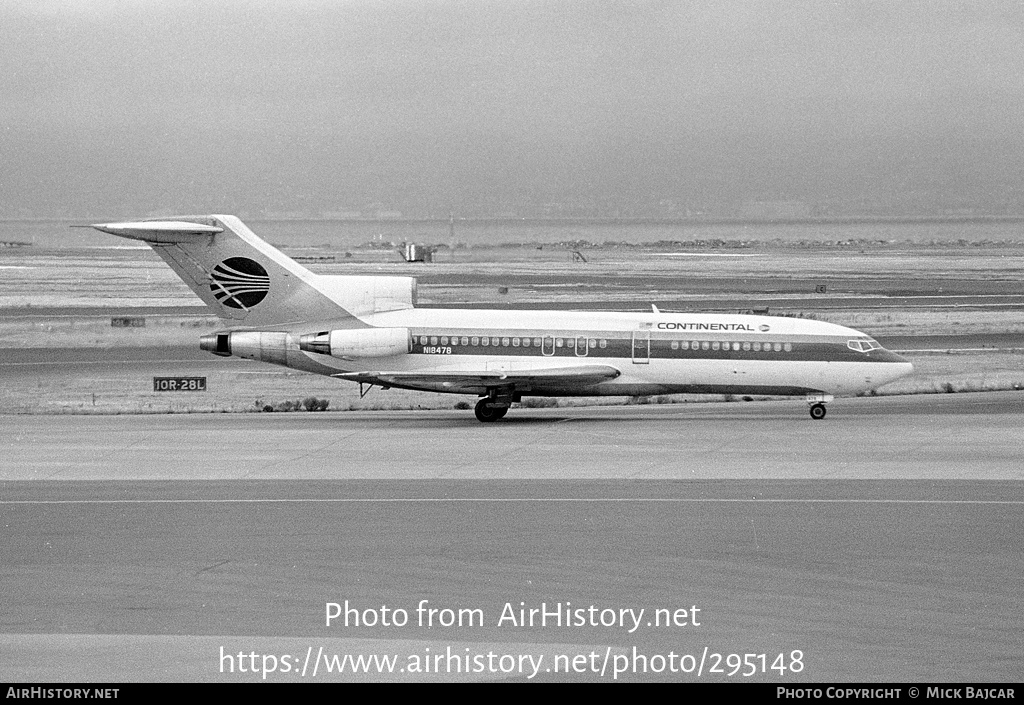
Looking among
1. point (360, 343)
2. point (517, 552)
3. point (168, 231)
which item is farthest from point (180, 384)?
point (517, 552)

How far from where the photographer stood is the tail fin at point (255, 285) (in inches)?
1516

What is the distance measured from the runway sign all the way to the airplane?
273 inches

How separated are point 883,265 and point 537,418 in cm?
10614

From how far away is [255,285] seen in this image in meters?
38.6

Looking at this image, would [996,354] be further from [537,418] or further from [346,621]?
[346,621]

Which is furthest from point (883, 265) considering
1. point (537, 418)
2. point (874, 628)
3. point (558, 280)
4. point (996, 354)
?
point (874, 628)

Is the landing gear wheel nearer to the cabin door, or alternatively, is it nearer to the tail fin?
the tail fin

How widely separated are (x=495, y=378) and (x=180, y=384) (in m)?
13.4

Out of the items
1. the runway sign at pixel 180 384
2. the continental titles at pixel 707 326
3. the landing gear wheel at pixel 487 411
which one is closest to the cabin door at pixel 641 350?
the continental titles at pixel 707 326

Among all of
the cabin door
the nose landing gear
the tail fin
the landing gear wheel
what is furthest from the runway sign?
the nose landing gear

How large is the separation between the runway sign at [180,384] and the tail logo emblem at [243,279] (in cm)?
739

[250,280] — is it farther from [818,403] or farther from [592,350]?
[818,403]

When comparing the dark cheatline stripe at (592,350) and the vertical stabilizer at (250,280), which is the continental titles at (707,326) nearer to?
the dark cheatline stripe at (592,350)

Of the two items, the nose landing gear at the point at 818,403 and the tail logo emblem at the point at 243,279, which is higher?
the tail logo emblem at the point at 243,279
